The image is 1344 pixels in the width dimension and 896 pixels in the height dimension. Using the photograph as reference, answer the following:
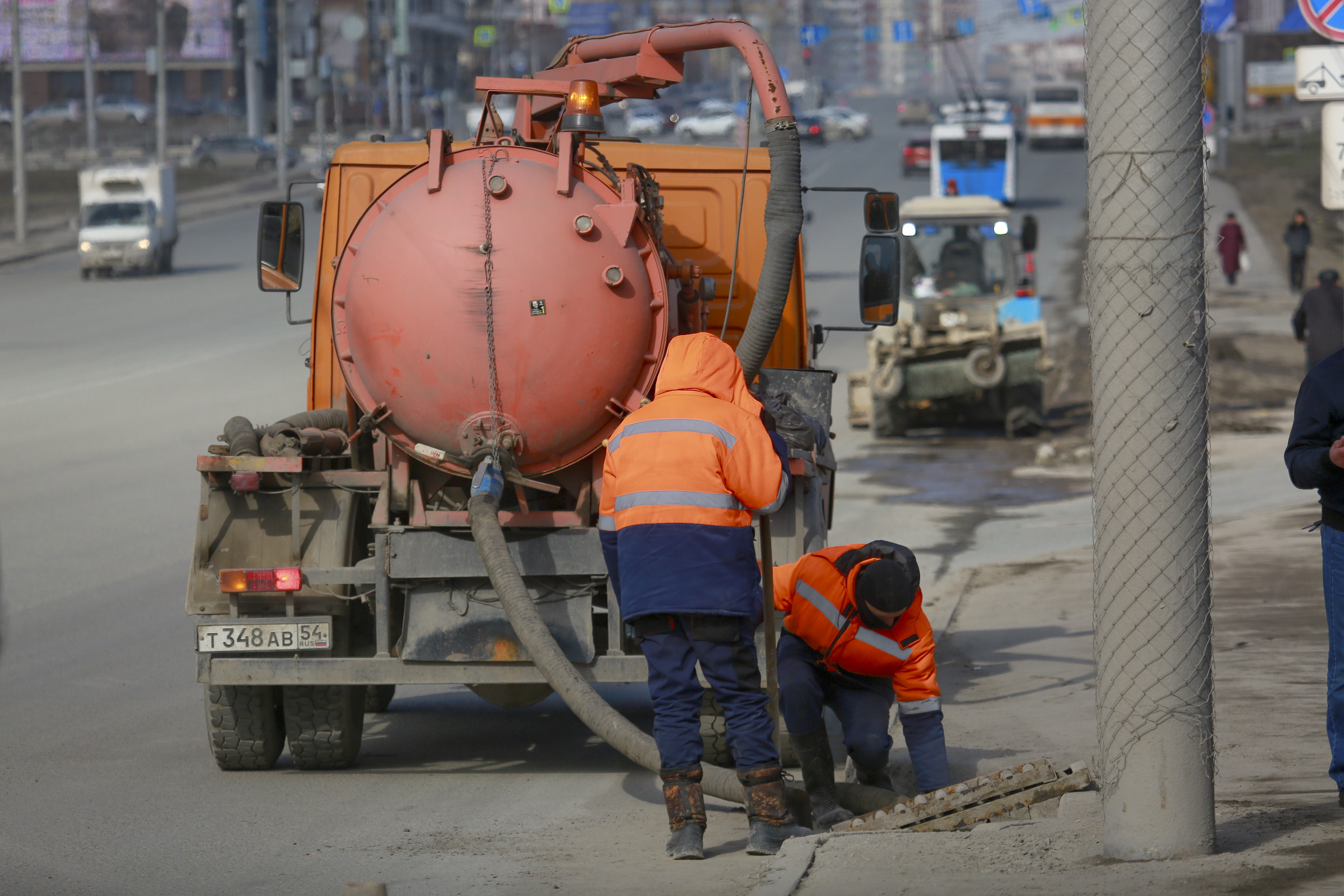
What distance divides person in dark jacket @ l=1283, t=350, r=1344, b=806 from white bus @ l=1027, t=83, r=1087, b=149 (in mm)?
58635

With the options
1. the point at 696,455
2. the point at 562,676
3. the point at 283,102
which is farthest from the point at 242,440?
the point at 283,102

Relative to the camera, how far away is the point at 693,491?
18.3ft

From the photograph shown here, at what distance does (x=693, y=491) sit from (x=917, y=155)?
165 ft

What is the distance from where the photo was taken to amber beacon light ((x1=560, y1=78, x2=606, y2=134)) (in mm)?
6938

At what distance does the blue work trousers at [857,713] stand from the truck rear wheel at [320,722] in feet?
6.39

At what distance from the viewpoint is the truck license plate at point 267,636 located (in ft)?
22.4

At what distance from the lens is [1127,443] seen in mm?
4887

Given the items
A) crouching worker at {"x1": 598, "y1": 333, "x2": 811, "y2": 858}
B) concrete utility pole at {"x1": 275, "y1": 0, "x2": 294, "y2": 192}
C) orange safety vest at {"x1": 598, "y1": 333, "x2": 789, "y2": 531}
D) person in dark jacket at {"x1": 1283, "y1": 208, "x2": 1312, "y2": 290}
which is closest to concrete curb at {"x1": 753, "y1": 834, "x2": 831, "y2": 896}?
crouching worker at {"x1": 598, "y1": 333, "x2": 811, "y2": 858}

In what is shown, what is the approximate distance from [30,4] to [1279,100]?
59189 mm

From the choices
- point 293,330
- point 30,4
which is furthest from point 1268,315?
point 30,4

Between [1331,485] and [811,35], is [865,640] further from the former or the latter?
[811,35]

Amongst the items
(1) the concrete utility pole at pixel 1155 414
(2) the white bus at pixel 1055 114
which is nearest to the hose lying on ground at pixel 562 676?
(1) the concrete utility pole at pixel 1155 414

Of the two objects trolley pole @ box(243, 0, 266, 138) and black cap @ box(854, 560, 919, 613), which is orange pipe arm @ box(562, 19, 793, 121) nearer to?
black cap @ box(854, 560, 919, 613)

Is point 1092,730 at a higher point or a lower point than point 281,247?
lower
